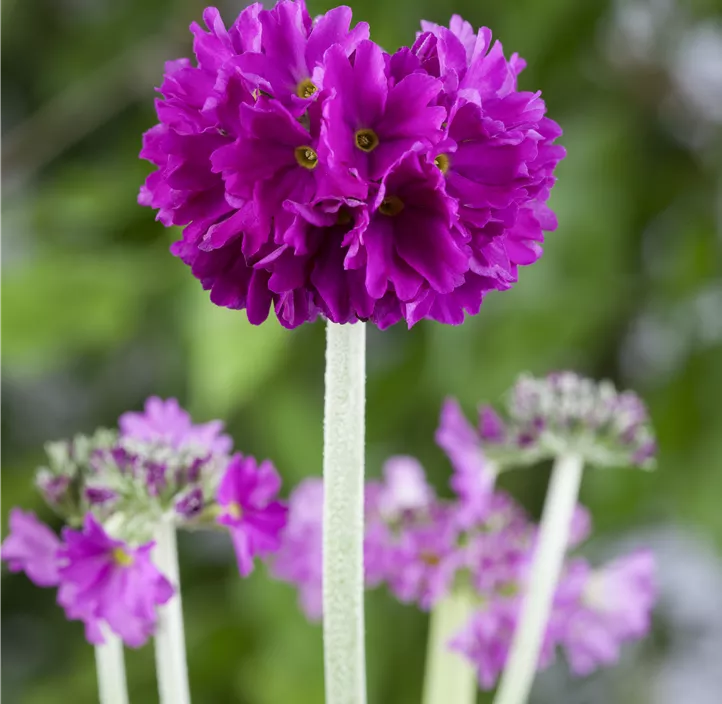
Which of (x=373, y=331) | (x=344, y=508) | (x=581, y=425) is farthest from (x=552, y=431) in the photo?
(x=373, y=331)

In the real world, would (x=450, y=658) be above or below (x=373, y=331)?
below

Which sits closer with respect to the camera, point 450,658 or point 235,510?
point 235,510

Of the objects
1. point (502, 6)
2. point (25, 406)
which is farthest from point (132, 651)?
point (502, 6)

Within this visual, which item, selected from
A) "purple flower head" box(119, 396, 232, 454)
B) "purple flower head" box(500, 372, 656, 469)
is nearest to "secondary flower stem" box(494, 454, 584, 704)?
"purple flower head" box(500, 372, 656, 469)

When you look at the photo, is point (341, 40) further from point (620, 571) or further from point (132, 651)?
point (132, 651)

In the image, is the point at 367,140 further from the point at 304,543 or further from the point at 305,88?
the point at 304,543

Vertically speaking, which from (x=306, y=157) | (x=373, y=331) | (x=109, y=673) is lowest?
(x=109, y=673)

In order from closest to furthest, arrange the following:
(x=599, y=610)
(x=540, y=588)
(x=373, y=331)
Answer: (x=540, y=588) < (x=599, y=610) < (x=373, y=331)

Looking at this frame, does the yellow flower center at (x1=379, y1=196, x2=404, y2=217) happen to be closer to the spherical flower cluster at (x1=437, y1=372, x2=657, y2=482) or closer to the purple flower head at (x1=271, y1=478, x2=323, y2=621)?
the spherical flower cluster at (x1=437, y1=372, x2=657, y2=482)
